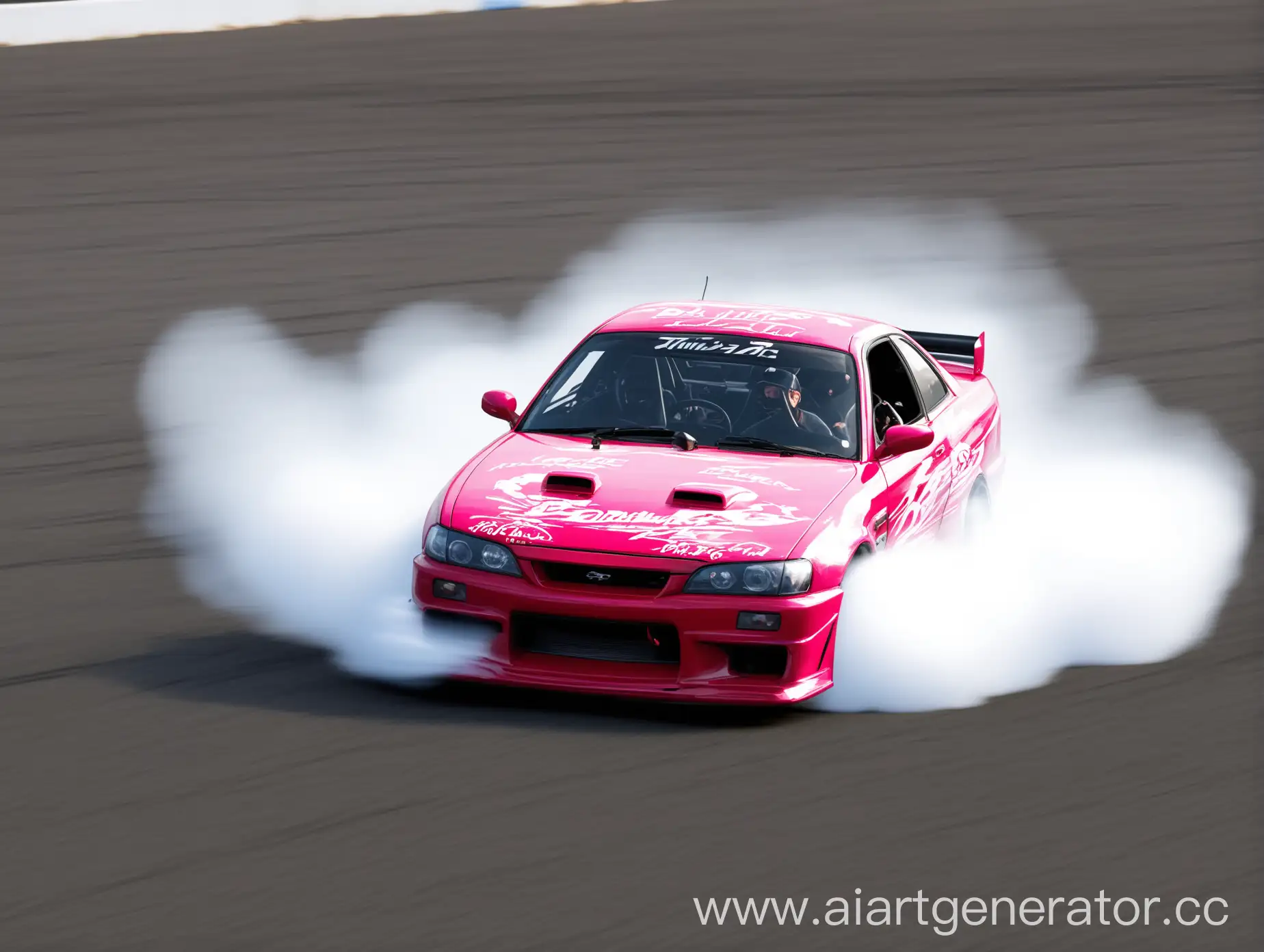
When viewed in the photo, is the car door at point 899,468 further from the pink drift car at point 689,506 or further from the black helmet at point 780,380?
the black helmet at point 780,380

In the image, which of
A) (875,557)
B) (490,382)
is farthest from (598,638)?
(490,382)

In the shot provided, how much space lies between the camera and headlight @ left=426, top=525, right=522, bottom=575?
664cm

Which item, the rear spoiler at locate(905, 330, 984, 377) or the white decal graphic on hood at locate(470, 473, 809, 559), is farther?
the rear spoiler at locate(905, 330, 984, 377)

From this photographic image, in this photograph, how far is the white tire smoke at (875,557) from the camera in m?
7.13

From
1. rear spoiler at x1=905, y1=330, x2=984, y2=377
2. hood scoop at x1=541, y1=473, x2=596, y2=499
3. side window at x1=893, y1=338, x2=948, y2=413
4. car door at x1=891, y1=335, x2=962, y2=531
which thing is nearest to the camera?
hood scoop at x1=541, y1=473, x2=596, y2=499

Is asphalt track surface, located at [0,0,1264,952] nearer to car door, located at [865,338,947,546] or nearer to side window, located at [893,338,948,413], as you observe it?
car door, located at [865,338,947,546]

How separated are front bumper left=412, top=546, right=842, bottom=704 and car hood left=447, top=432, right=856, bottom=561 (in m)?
0.08

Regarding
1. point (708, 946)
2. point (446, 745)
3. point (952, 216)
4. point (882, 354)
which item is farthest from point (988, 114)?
point (708, 946)

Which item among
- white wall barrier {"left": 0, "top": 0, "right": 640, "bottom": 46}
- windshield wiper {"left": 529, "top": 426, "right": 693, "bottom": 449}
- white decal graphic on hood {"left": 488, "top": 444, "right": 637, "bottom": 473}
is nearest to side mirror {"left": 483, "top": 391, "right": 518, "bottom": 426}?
windshield wiper {"left": 529, "top": 426, "right": 693, "bottom": 449}

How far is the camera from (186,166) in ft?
49.4

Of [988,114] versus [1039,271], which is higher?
[988,114]

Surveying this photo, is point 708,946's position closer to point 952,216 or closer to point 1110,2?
point 952,216

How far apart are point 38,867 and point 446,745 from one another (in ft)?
4.69

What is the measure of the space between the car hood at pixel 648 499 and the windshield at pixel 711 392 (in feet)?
0.58
